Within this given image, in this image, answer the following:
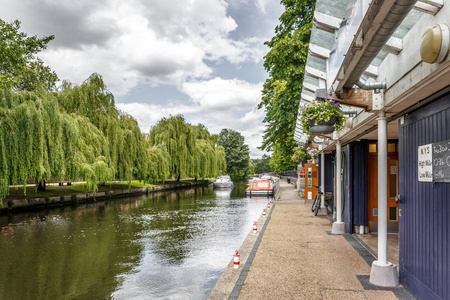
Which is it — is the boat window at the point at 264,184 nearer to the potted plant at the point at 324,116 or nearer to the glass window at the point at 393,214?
the glass window at the point at 393,214

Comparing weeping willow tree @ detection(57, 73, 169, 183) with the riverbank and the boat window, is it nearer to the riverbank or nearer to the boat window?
the riverbank

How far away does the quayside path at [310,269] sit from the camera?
5148 millimetres

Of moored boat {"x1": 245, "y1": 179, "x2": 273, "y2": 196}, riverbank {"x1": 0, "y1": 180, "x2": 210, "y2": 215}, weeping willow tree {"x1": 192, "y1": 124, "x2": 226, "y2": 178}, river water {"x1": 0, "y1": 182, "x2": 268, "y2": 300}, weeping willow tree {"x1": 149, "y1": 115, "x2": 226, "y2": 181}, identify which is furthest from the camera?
weeping willow tree {"x1": 192, "y1": 124, "x2": 226, "y2": 178}

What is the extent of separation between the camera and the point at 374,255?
7.36 metres

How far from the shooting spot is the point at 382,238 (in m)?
5.64

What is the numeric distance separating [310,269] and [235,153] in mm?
74296

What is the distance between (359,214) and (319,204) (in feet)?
15.7

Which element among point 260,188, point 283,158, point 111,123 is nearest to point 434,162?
point 111,123

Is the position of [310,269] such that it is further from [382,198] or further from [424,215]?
[424,215]

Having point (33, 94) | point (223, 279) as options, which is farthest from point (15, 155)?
point (223, 279)

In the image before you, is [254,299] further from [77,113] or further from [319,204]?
[77,113]

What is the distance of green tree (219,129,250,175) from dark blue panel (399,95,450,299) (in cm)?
7299

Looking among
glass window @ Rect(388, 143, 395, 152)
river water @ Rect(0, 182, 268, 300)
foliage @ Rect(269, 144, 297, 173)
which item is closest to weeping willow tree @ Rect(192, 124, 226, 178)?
foliage @ Rect(269, 144, 297, 173)

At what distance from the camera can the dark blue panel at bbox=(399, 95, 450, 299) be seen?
164 inches
